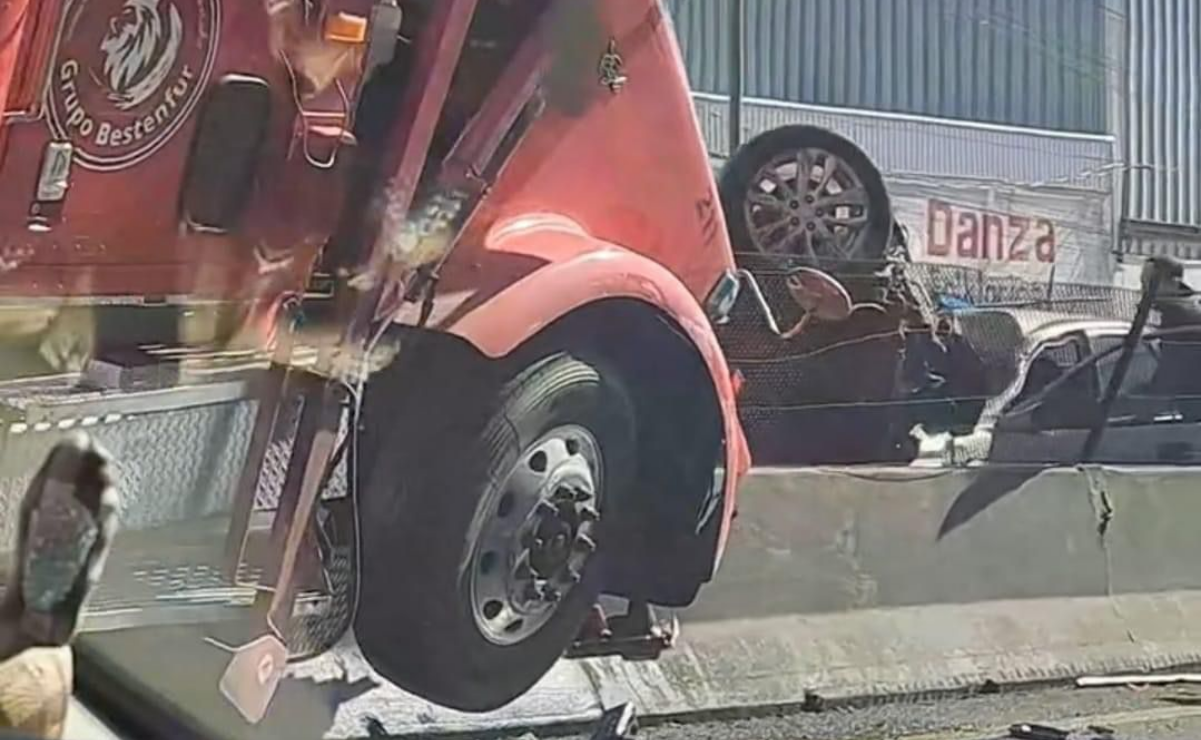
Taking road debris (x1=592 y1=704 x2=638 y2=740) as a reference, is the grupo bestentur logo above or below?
above

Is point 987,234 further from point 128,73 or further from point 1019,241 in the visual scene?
point 128,73

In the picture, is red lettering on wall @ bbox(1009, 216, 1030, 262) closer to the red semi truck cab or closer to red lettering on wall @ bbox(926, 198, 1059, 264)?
red lettering on wall @ bbox(926, 198, 1059, 264)

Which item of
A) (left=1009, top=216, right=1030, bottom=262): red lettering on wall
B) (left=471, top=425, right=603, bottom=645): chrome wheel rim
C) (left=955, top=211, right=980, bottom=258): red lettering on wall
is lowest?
(left=1009, top=216, right=1030, bottom=262): red lettering on wall

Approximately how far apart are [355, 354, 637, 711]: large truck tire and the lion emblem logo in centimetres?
120

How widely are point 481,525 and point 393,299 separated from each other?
0.64m

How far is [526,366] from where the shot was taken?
19.8 feet

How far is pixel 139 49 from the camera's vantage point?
473 cm

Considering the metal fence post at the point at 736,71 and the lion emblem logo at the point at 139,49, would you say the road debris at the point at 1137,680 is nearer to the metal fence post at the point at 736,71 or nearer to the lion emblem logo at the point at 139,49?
the metal fence post at the point at 736,71

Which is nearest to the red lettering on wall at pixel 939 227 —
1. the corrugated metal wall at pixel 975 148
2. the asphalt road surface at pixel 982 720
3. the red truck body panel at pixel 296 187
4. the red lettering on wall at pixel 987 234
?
the red lettering on wall at pixel 987 234

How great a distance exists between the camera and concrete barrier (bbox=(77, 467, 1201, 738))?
7145mm

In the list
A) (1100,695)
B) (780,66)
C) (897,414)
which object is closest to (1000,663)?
(1100,695)

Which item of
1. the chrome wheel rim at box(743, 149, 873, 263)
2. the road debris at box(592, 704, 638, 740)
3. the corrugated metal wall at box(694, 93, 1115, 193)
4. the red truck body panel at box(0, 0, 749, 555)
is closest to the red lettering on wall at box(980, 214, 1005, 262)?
the corrugated metal wall at box(694, 93, 1115, 193)

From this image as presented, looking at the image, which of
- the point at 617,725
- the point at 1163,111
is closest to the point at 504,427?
the point at 617,725

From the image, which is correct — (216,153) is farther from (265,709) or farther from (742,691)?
(742,691)
